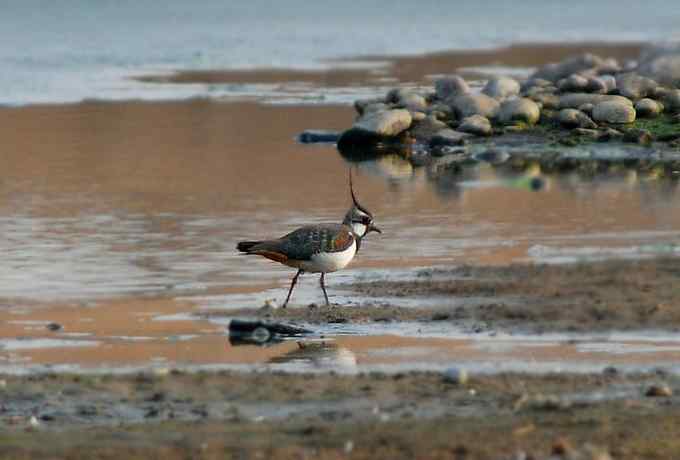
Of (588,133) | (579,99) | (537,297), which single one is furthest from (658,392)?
(579,99)

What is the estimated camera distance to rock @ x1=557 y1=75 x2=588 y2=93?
27.6 meters

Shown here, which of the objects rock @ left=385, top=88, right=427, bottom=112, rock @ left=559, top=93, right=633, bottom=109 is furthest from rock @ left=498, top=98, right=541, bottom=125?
rock @ left=385, top=88, right=427, bottom=112

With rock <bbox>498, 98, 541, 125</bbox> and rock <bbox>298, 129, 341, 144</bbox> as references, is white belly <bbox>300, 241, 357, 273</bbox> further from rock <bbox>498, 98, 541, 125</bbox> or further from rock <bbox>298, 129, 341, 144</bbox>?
rock <bbox>298, 129, 341, 144</bbox>

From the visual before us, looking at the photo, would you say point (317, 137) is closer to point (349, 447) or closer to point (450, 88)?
point (450, 88)

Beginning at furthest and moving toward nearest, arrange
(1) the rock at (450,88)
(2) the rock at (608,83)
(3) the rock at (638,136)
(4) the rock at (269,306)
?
(1) the rock at (450,88), (2) the rock at (608,83), (3) the rock at (638,136), (4) the rock at (269,306)

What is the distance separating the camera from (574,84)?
27641 mm

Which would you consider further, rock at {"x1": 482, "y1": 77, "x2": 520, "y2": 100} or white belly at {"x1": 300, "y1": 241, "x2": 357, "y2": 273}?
rock at {"x1": 482, "y1": 77, "x2": 520, "y2": 100}

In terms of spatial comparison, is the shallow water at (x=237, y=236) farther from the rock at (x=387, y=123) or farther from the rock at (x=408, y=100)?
the rock at (x=408, y=100)

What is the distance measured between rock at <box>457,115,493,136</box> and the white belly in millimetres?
12200

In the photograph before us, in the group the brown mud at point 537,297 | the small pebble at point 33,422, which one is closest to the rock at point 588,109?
the brown mud at point 537,297

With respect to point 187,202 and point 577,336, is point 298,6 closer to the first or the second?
point 187,202

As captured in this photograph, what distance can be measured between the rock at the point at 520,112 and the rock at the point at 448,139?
2.35 feet

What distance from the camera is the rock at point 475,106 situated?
26.6m

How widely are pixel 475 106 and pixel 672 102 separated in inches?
114
